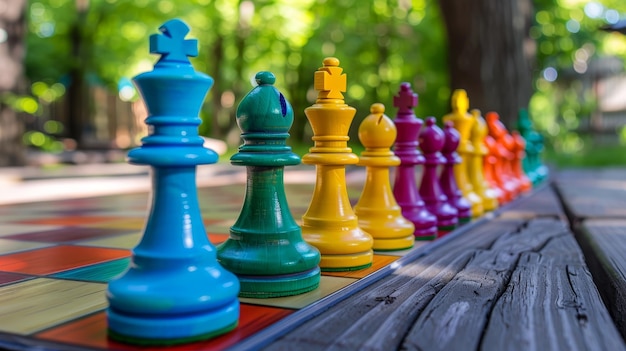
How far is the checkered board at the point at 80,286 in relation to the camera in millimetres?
793

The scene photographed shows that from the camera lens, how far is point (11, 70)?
20.2 ft

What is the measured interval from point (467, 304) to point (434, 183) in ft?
3.06

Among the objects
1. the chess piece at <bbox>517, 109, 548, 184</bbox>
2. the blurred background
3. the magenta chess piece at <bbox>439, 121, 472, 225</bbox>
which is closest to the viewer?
Result: the magenta chess piece at <bbox>439, 121, 472, 225</bbox>

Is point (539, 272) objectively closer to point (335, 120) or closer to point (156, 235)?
point (335, 120)

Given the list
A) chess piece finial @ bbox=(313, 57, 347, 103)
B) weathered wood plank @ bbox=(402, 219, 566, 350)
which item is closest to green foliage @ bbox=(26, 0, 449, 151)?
weathered wood plank @ bbox=(402, 219, 566, 350)

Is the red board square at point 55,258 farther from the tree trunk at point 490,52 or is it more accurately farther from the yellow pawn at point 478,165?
the tree trunk at point 490,52

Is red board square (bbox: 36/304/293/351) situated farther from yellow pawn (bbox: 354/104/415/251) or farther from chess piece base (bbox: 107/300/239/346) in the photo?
yellow pawn (bbox: 354/104/415/251)

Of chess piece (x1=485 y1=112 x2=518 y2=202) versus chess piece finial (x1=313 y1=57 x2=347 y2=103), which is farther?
chess piece (x1=485 y1=112 x2=518 y2=202)

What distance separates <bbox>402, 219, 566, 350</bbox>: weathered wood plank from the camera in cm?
76

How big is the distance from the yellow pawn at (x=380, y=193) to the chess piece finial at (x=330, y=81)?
0.76 ft

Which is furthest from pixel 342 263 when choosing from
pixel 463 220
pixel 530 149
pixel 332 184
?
pixel 530 149

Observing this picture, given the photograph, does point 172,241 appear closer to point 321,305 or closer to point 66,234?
point 321,305

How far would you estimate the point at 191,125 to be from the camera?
0.85 m

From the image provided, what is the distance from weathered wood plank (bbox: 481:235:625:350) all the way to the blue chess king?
37cm
